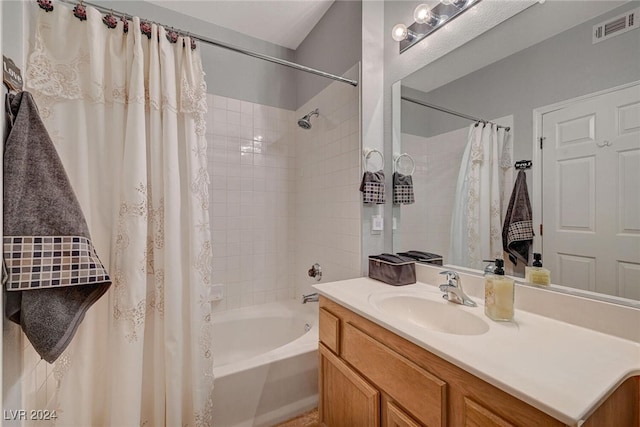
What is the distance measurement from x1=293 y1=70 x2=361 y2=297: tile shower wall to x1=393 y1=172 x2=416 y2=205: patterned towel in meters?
0.24

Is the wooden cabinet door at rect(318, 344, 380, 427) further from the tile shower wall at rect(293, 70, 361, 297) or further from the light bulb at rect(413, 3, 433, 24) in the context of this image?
the light bulb at rect(413, 3, 433, 24)

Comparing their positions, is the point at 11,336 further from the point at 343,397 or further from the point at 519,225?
the point at 519,225

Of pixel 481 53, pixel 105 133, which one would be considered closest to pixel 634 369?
pixel 481 53

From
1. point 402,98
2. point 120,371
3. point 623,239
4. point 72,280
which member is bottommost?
point 120,371

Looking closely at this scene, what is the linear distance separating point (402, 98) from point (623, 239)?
1217 millimetres

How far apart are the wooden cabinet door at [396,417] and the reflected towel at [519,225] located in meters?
0.74

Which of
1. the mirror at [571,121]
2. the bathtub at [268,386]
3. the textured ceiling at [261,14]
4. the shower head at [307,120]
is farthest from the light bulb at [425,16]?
the bathtub at [268,386]

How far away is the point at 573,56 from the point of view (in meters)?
0.96

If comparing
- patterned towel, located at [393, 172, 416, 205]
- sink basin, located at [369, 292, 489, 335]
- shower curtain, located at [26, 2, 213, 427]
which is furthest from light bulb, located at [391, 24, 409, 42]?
sink basin, located at [369, 292, 489, 335]

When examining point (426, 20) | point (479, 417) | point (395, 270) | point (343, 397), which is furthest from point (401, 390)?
point (426, 20)

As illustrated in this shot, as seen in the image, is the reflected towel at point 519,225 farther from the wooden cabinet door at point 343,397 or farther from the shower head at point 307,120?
the shower head at point 307,120

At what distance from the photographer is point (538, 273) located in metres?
1.04

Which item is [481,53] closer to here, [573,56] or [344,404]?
[573,56]

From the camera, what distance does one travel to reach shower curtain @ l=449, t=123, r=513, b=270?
118 centimetres
